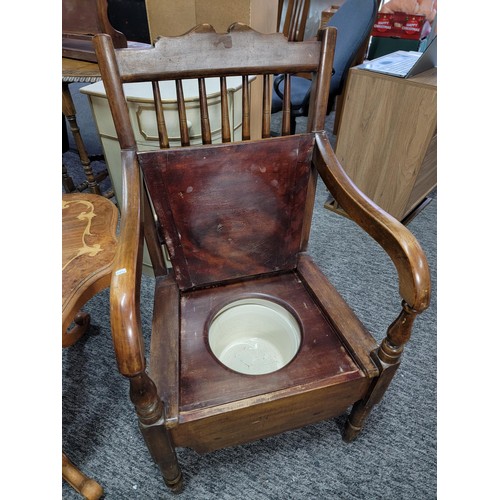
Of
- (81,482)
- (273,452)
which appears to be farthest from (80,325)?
(273,452)

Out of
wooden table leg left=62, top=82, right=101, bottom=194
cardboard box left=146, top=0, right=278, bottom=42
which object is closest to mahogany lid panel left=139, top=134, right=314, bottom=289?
cardboard box left=146, top=0, right=278, bottom=42

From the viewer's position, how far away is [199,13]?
126cm

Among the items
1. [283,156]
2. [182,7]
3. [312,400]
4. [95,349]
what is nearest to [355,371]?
[312,400]

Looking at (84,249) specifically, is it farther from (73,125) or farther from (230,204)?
(73,125)

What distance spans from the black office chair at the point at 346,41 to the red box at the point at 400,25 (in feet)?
3.13

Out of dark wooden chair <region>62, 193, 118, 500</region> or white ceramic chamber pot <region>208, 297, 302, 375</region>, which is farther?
white ceramic chamber pot <region>208, 297, 302, 375</region>

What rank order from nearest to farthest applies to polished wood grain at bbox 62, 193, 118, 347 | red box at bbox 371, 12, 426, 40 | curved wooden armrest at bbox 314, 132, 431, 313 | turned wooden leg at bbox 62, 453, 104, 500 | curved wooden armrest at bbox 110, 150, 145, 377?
curved wooden armrest at bbox 110, 150, 145, 377 → curved wooden armrest at bbox 314, 132, 431, 313 → polished wood grain at bbox 62, 193, 118, 347 → turned wooden leg at bbox 62, 453, 104, 500 → red box at bbox 371, 12, 426, 40

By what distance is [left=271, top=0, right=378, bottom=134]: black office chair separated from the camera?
1.76 meters

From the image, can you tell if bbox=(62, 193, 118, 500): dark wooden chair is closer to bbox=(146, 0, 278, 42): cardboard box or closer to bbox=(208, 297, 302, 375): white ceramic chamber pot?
bbox=(208, 297, 302, 375): white ceramic chamber pot

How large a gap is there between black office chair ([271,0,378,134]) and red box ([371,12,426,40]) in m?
0.95

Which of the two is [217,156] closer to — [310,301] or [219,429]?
[310,301]

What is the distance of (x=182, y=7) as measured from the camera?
4.11ft

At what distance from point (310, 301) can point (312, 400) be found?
9.6 inches

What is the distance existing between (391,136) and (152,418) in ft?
4.89
